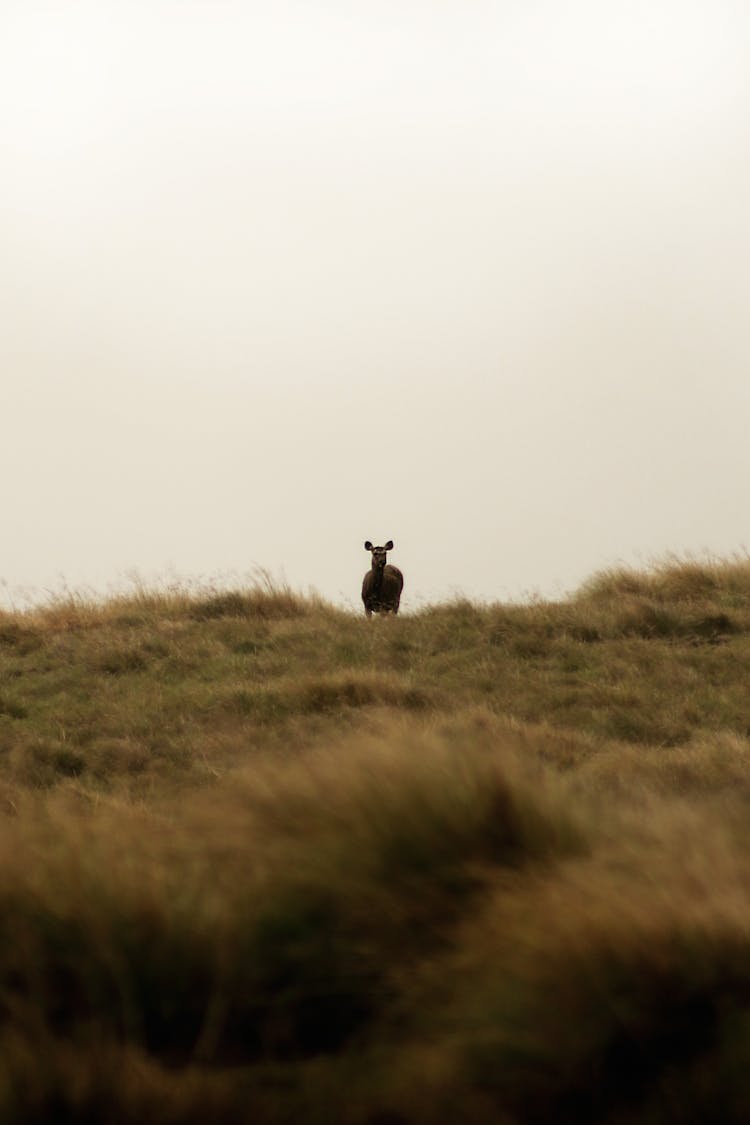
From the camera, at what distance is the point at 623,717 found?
318 inches

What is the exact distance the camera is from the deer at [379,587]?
46.2 feet

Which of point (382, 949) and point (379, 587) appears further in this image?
point (379, 587)

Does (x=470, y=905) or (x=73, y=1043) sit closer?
(x=73, y=1043)

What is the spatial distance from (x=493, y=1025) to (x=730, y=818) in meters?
1.44

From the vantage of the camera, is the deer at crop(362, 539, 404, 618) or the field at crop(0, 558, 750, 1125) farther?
the deer at crop(362, 539, 404, 618)

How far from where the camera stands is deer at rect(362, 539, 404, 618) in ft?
46.2

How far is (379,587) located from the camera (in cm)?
1405

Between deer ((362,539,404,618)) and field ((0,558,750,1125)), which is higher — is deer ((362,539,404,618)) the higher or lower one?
the higher one

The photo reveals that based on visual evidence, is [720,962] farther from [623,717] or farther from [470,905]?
[623,717]

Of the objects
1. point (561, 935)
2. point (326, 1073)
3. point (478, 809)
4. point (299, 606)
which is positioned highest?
point (299, 606)

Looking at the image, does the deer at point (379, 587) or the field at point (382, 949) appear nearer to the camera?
the field at point (382, 949)

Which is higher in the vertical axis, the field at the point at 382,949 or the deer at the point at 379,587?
the deer at the point at 379,587

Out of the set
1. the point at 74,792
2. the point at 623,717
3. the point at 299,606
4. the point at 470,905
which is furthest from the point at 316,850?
the point at 299,606

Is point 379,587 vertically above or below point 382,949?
above
